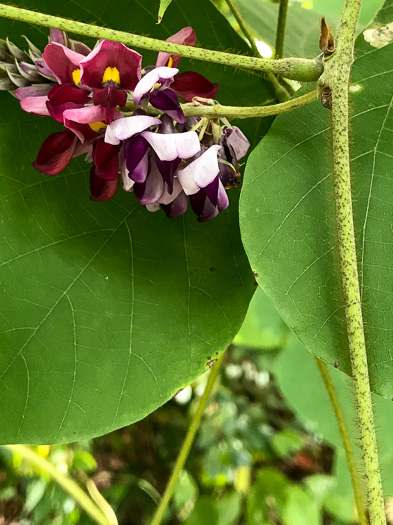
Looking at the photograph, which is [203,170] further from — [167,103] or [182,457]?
[182,457]

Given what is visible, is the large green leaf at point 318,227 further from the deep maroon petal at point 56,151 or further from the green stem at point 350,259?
the deep maroon petal at point 56,151

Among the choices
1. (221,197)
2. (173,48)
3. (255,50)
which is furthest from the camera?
(255,50)

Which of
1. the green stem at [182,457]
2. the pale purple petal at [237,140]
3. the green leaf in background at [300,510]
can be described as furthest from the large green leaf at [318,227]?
the green leaf in background at [300,510]

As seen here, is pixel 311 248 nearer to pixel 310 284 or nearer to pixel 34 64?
pixel 310 284

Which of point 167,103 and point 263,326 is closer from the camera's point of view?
point 167,103

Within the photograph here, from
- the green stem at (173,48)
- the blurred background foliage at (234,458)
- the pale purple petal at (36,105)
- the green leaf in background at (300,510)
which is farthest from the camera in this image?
the green leaf in background at (300,510)

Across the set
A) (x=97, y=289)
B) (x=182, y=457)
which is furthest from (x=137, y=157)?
(x=182, y=457)
